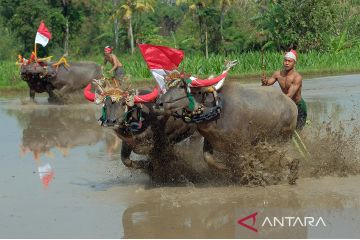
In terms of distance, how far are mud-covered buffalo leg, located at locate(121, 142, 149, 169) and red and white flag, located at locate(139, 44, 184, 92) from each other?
3.16 feet

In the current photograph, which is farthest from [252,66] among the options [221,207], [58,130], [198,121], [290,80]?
[221,207]

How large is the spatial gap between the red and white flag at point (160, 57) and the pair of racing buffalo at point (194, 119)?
258mm

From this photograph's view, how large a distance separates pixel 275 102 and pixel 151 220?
2.34 meters

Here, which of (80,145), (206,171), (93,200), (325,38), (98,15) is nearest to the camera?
(93,200)

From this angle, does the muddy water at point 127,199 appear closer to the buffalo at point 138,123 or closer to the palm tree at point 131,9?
the buffalo at point 138,123

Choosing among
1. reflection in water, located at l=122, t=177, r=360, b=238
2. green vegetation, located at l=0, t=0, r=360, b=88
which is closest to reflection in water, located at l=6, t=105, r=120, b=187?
reflection in water, located at l=122, t=177, r=360, b=238

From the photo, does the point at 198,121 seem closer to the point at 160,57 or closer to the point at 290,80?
the point at 160,57

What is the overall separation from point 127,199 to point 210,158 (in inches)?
40.6

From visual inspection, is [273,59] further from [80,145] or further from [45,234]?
[45,234]

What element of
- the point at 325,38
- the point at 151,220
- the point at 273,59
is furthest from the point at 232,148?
the point at 325,38

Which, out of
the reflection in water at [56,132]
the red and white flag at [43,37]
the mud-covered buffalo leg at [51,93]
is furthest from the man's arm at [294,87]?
the mud-covered buffalo leg at [51,93]

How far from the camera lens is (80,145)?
473 inches

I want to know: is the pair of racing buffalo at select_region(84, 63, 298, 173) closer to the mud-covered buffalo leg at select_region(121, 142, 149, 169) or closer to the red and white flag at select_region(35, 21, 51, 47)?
the mud-covered buffalo leg at select_region(121, 142, 149, 169)

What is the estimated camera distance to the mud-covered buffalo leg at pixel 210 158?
7.94 metres
